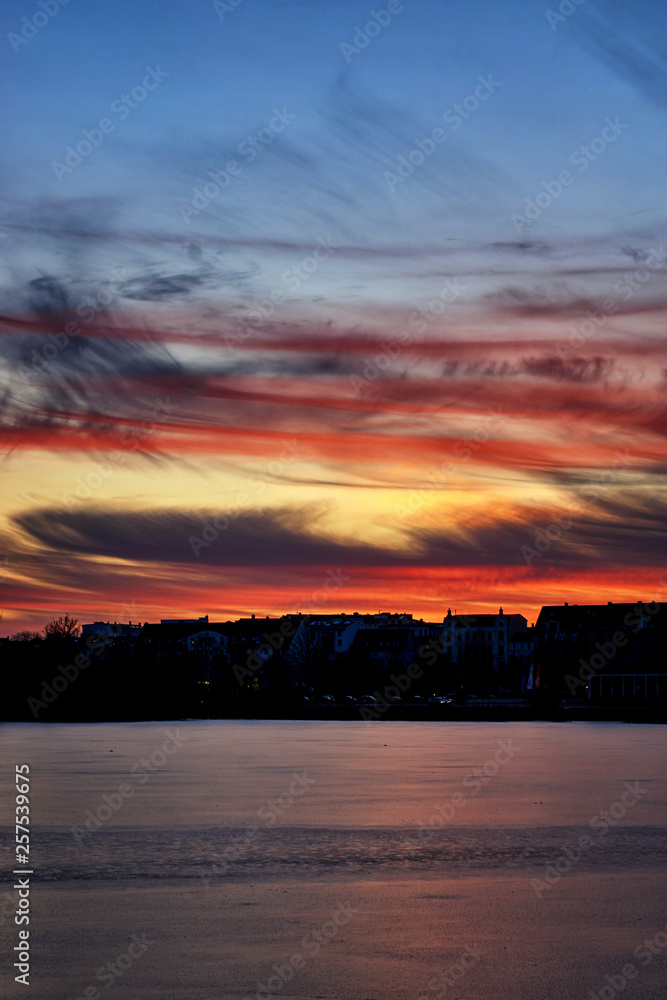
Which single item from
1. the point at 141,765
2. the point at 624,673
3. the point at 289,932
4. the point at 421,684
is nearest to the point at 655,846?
the point at 289,932

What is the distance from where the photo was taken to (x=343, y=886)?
20656 mm

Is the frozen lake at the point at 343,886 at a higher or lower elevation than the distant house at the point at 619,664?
lower

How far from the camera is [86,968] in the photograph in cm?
1525

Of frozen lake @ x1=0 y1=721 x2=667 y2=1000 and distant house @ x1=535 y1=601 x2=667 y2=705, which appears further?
distant house @ x1=535 y1=601 x2=667 y2=705

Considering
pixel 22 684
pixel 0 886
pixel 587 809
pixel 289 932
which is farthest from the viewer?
pixel 22 684

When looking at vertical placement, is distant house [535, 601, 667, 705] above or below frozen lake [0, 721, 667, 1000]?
above

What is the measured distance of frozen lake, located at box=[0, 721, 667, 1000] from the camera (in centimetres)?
1495

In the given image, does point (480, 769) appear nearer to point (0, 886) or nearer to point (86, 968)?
point (0, 886)

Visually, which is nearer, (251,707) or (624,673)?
(251,707)

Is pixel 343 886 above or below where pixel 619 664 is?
below

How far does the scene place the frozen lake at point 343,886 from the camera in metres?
15.0

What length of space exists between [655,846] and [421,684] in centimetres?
16496

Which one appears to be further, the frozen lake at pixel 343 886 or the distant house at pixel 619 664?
the distant house at pixel 619 664

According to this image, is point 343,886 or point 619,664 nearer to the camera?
point 343,886
